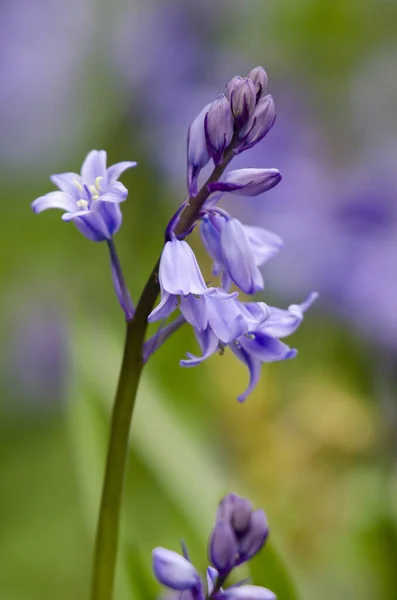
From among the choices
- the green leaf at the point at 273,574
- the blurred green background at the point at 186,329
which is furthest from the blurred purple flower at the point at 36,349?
the green leaf at the point at 273,574

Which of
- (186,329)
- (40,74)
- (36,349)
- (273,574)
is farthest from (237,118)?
(40,74)

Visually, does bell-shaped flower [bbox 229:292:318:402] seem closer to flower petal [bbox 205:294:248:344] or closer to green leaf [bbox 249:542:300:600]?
flower petal [bbox 205:294:248:344]

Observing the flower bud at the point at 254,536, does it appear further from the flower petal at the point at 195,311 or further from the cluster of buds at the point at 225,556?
the flower petal at the point at 195,311

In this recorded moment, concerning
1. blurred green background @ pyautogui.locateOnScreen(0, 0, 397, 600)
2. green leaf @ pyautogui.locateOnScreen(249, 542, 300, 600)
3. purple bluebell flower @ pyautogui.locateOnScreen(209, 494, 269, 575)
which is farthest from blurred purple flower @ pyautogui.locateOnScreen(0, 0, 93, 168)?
purple bluebell flower @ pyautogui.locateOnScreen(209, 494, 269, 575)

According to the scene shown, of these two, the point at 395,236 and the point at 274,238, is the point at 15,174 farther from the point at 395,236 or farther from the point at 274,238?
the point at 274,238

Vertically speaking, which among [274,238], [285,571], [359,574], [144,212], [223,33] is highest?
[223,33]

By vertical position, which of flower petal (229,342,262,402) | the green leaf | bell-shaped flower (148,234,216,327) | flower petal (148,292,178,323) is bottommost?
the green leaf

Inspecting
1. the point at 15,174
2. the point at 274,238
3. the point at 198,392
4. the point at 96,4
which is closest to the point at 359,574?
the point at 198,392
